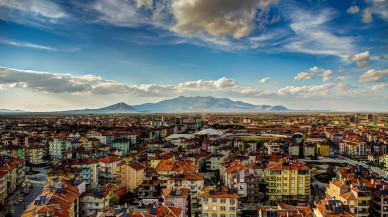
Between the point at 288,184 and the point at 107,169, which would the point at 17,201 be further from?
the point at 288,184

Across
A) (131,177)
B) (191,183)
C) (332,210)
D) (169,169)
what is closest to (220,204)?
(191,183)

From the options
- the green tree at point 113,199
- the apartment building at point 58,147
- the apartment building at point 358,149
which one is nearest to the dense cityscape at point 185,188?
the green tree at point 113,199

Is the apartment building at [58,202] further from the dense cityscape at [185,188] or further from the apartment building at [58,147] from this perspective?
the apartment building at [58,147]

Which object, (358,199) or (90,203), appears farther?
(90,203)

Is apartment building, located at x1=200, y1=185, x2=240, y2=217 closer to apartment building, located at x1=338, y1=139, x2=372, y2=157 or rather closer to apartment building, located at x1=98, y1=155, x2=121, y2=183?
apartment building, located at x1=98, y1=155, x2=121, y2=183

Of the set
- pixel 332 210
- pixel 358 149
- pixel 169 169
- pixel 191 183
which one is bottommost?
pixel 358 149

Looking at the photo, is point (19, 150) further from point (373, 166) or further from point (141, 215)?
point (373, 166)

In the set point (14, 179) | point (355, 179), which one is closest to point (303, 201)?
point (355, 179)

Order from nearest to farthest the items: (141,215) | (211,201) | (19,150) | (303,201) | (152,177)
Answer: (141,215) < (211,201) < (303,201) < (152,177) < (19,150)
